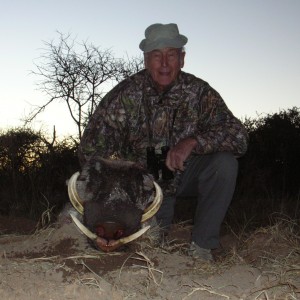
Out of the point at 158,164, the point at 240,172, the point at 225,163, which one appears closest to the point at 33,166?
the point at 240,172

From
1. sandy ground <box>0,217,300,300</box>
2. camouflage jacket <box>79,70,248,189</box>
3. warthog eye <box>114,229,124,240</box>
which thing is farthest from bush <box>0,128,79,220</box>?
warthog eye <box>114,229,124,240</box>

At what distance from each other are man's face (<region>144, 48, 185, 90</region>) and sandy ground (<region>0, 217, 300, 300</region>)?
1.62 m

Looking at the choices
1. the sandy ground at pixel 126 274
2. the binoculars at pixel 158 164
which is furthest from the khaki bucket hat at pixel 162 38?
the sandy ground at pixel 126 274

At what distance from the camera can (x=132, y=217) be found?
2.78 m

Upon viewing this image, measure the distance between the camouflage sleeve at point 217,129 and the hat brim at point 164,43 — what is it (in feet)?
1.55

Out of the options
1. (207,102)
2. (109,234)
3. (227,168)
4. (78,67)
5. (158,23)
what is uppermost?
(78,67)

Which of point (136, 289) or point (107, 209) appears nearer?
point (136, 289)

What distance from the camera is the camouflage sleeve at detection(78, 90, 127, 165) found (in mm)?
4094

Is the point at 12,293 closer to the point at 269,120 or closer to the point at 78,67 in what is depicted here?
the point at 78,67

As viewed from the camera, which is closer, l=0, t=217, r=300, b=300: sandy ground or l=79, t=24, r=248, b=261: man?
l=0, t=217, r=300, b=300: sandy ground

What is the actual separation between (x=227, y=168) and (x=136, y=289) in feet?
5.33

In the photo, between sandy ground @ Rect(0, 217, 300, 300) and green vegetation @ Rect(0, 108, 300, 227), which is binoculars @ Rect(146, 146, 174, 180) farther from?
green vegetation @ Rect(0, 108, 300, 227)

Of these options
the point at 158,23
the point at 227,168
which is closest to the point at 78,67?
the point at 158,23

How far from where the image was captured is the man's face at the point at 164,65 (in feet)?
14.4
